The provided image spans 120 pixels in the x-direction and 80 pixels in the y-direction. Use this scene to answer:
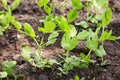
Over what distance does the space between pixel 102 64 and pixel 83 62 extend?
9cm

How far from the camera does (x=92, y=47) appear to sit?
129 centimetres

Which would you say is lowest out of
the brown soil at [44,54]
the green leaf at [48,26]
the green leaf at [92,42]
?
the brown soil at [44,54]

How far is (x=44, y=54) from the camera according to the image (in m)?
1.38

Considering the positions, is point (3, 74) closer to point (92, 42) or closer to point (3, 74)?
point (3, 74)

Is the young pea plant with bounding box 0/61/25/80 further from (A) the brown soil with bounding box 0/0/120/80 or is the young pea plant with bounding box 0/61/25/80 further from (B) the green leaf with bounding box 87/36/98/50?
(B) the green leaf with bounding box 87/36/98/50

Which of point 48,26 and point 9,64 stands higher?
point 48,26

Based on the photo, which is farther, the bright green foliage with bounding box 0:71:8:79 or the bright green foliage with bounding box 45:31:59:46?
the bright green foliage with bounding box 45:31:59:46

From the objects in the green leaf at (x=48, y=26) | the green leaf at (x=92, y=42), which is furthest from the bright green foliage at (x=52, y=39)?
the green leaf at (x=92, y=42)

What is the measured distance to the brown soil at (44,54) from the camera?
127 cm

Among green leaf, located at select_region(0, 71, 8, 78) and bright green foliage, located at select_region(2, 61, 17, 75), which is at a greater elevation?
bright green foliage, located at select_region(2, 61, 17, 75)

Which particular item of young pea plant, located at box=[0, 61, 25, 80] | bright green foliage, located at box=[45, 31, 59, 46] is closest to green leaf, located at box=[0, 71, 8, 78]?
young pea plant, located at box=[0, 61, 25, 80]

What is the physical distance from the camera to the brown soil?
1.27 meters

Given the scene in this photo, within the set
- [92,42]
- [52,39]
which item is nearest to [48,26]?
[52,39]

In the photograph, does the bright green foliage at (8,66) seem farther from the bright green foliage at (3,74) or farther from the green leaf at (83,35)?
the green leaf at (83,35)
